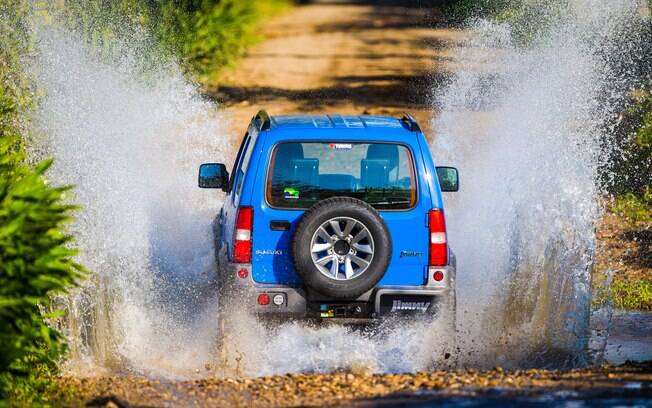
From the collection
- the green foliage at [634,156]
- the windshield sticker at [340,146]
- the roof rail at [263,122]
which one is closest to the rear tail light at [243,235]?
the roof rail at [263,122]

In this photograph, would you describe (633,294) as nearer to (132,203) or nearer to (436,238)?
(436,238)

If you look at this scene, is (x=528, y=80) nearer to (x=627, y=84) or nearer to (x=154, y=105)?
(x=627, y=84)

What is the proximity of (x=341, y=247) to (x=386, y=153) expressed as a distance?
2.65ft

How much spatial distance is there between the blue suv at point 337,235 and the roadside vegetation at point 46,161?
1.22 meters

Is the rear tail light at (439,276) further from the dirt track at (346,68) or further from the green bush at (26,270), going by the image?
the dirt track at (346,68)

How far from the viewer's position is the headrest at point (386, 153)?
9.84m

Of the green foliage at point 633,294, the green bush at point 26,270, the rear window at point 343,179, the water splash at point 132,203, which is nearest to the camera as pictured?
the green bush at point 26,270

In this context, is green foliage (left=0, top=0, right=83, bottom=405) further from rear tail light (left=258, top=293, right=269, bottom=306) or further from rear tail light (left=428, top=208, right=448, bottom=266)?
rear tail light (left=428, top=208, right=448, bottom=266)

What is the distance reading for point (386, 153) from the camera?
9.86 metres

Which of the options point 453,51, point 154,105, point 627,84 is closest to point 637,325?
point 627,84

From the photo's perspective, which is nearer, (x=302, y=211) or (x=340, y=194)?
(x=302, y=211)

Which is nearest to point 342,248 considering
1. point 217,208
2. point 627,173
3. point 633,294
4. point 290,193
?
point 290,193

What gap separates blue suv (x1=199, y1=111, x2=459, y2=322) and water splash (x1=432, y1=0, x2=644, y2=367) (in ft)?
3.16

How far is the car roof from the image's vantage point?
32.6 ft
